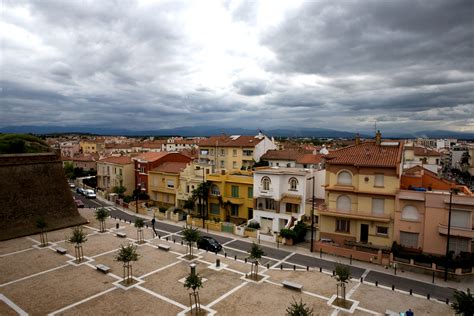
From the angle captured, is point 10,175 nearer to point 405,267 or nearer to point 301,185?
point 301,185

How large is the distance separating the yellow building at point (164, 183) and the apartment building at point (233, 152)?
55.6ft

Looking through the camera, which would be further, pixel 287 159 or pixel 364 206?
pixel 287 159

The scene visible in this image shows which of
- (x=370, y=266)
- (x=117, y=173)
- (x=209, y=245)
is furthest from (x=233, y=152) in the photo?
(x=370, y=266)

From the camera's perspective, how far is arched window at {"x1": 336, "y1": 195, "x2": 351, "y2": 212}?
3072cm

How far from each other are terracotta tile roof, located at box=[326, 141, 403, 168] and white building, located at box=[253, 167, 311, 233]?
5011mm

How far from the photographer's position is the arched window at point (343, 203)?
30.7 meters

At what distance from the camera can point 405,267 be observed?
25812 mm

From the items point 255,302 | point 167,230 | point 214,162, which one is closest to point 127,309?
point 255,302

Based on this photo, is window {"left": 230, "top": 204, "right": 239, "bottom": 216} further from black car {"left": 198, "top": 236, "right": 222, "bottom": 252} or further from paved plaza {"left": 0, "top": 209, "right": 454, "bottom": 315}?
paved plaza {"left": 0, "top": 209, "right": 454, "bottom": 315}

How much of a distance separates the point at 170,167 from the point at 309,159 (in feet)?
104

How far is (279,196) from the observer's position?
35.9 m

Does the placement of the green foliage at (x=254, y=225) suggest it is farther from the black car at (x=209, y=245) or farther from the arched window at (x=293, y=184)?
the black car at (x=209, y=245)

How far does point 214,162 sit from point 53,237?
40.7 metres

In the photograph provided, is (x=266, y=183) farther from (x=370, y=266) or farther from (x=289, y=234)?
(x=370, y=266)
